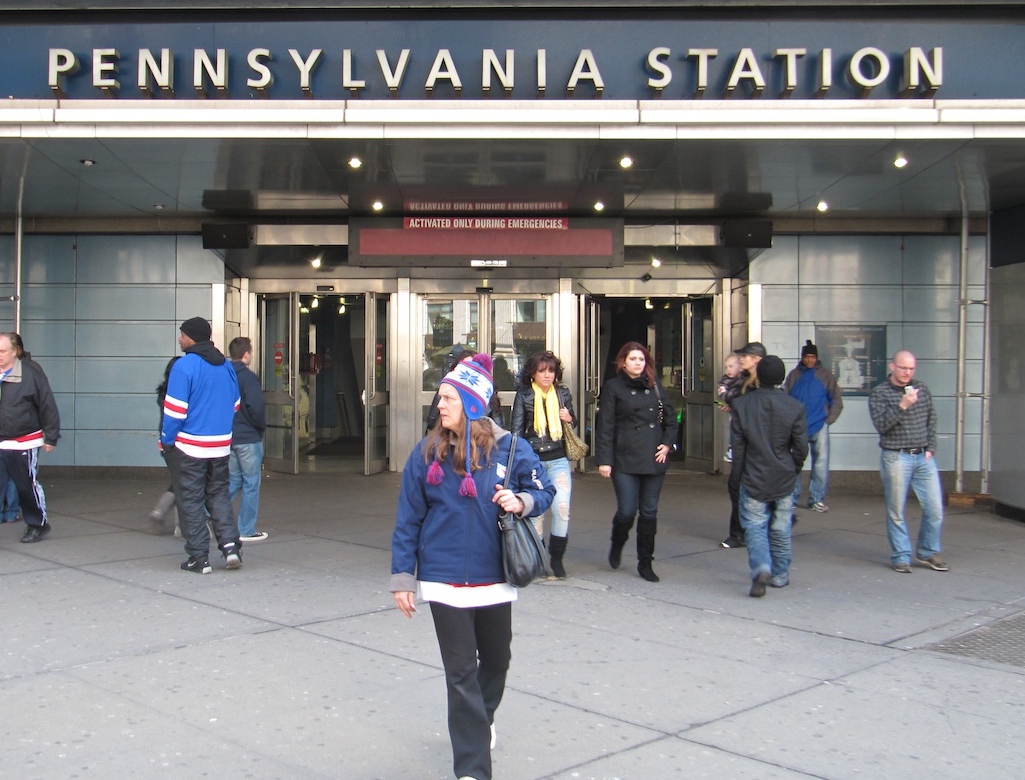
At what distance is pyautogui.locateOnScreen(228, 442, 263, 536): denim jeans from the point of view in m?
9.01

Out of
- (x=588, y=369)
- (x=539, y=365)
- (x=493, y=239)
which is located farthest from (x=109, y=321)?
(x=539, y=365)

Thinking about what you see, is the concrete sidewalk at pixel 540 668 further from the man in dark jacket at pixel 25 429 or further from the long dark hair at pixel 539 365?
the long dark hair at pixel 539 365

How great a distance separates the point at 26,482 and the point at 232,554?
2.28 m

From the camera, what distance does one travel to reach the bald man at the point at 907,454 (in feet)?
27.0

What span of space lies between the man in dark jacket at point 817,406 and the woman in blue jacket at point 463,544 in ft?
26.3

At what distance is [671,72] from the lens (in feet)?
28.6

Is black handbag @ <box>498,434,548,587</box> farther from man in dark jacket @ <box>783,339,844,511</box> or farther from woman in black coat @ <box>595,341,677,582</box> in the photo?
man in dark jacket @ <box>783,339,844,511</box>

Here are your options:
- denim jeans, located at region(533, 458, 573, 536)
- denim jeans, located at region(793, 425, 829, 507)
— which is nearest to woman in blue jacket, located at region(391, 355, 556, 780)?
Result: denim jeans, located at region(533, 458, 573, 536)

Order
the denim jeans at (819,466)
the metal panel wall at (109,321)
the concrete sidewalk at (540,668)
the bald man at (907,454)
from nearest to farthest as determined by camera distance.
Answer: the concrete sidewalk at (540,668) → the bald man at (907,454) → the denim jeans at (819,466) → the metal panel wall at (109,321)

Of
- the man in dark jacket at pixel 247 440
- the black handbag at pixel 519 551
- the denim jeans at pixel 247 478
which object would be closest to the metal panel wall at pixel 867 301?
the man in dark jacket at pixel 247 440

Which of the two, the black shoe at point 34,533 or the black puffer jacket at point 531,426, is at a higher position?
the black puffer jacket at point 531,426

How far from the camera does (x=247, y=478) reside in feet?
29.7

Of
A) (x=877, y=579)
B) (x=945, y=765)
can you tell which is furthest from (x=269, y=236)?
(x=945, y=765)

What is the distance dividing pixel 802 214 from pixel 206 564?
8.31 m
